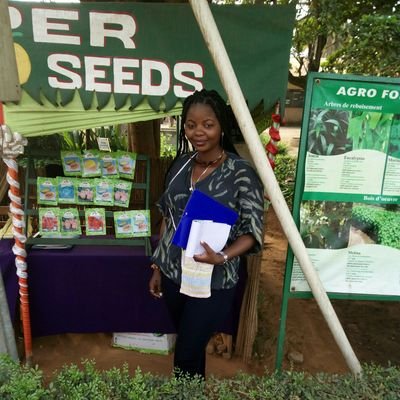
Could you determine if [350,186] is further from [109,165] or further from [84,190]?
[84,190]

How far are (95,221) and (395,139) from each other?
80.4 inches

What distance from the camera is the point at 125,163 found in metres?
2.76

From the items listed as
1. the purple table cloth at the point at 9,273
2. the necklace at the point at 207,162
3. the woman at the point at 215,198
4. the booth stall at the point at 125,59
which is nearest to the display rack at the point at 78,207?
the purple table cloth at the point at 9,273

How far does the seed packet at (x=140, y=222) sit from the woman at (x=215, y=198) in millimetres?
838

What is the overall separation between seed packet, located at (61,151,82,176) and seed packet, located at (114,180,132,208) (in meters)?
0.29

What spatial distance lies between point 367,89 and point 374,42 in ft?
3.96

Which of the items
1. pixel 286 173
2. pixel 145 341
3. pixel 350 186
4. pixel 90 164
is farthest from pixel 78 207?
pixel 286 173

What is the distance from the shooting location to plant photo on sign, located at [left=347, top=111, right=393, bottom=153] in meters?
1.90

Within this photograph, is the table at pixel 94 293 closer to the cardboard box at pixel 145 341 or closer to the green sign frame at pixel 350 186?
the cardboard box at pixel 145 341

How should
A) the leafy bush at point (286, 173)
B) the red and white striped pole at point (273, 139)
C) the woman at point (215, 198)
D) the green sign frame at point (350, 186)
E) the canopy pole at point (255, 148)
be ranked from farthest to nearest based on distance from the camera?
the leafy bush at point (286, 173), the red and white striped pole at point (273, 139), the green sign frame at point (350, 186), the woman at point (215, 198), the canopy pole at point (255, 148)

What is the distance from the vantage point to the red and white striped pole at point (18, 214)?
2.13m

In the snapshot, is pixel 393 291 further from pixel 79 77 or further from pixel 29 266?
pixel 29 266

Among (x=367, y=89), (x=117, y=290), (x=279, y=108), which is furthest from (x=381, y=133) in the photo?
(x=117, y=290)

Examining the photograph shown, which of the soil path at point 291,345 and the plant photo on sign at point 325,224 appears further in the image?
the soil path at point 291,345
